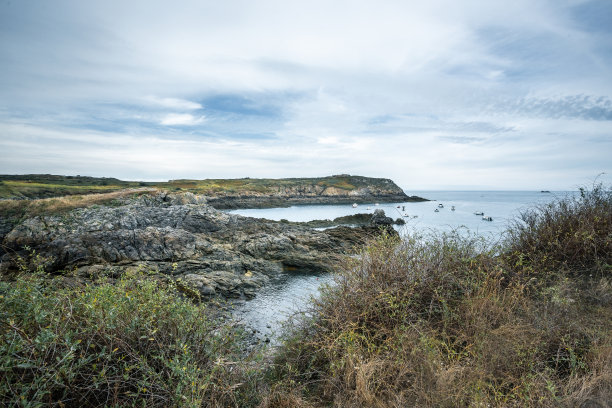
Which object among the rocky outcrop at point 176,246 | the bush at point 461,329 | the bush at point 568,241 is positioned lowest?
the rocky outcrop at point 176,246

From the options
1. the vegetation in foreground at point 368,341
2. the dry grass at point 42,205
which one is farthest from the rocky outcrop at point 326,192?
the vegetation in foreground at point 368,341

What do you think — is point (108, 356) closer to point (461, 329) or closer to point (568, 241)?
point (461, 329)

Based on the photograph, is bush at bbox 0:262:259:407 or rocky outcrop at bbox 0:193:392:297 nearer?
bush at bbox 0:262:259:407

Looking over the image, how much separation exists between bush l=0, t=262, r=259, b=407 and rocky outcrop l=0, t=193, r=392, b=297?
Result: 23.5 ft

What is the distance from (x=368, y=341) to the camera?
5.17 metres

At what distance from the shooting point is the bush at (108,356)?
3.06 m

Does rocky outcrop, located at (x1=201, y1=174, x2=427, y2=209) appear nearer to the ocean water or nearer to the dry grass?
the ocean water

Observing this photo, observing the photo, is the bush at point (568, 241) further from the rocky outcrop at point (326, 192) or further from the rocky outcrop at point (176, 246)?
the rocky outcrop at point (326, 192)

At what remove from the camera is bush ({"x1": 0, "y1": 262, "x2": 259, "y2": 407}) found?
3059 millimetres

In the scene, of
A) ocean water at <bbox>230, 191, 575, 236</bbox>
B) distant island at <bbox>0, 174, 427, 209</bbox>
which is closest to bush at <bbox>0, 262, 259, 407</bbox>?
ocean water at <bbox>230, 191, 575, 236</bbox>

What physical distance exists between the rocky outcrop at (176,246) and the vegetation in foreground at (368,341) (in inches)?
206

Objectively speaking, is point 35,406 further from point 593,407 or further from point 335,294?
point 593,407

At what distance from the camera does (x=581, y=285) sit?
684cm

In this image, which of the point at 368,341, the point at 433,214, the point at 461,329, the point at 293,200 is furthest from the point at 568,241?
the point at 293,200
